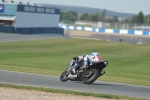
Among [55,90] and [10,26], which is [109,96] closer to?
[55,90]

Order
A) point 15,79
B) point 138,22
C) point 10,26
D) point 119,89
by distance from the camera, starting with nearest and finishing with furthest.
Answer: point 119,89 → point 15,79 → point 10,26 → point 138,22

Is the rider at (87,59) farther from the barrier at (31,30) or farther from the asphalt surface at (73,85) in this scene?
the barrier at (31,30)

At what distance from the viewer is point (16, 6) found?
72062mm

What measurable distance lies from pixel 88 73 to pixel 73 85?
2.55 feet

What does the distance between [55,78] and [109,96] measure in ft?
19.2

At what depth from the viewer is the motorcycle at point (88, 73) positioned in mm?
18547

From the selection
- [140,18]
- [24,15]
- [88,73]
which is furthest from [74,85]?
[140,18]

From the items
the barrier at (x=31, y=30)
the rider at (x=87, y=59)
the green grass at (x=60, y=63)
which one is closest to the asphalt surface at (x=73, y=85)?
the rider at (x=87, y=59)

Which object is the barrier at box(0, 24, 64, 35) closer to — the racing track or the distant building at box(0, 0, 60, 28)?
the distant building at box(0, 0, 60, 28)

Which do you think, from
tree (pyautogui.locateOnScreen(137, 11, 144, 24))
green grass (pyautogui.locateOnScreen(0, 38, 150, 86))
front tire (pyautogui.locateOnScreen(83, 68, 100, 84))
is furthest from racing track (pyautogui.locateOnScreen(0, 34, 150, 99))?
tree (pyautogui.locateOnScreen(137, 11, 144, 24))

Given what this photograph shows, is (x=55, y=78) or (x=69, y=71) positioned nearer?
(x=69, y=71)

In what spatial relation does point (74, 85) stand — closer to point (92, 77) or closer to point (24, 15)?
point (92, 77)

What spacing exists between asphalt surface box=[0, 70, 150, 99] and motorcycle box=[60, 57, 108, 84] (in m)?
0.20

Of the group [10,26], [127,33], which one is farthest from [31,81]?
[127,33]
